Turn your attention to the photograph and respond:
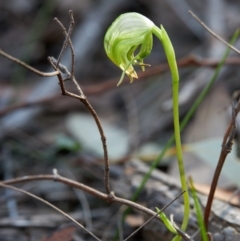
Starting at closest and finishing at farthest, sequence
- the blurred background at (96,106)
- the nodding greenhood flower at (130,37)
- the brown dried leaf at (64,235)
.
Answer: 1. the nodding greenhood flower at (130,37)
2. the brown dried leaf at (64,235)
3. the blurred background at (96,106)

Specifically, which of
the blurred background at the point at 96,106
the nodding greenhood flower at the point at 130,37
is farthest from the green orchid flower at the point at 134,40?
the blurred background at the point at 96,106

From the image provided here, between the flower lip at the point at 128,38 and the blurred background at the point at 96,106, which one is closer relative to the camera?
the flower lip at the point at 128,38

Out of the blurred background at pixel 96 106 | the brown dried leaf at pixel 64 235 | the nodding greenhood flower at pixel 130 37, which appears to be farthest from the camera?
the blurred background at pixel 96 106

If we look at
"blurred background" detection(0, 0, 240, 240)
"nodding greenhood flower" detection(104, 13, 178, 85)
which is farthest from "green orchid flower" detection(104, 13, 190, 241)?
"blurred background" detection(0, 0, 240, 240)

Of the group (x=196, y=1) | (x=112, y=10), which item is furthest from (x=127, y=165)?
(x=196, y=1)

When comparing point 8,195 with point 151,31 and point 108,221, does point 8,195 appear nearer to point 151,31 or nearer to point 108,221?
point 108,221

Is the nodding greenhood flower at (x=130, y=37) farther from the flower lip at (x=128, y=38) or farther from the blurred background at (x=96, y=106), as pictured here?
the blurred background at (x=96, y=106)

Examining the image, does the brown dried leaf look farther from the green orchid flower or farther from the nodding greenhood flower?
the nodding greenhood flower

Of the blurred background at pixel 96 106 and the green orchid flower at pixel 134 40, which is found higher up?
the green orchid flower at pixel 134 40
